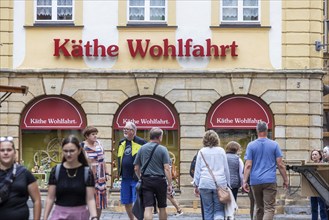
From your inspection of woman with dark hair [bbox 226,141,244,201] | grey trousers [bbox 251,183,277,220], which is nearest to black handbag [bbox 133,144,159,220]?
grey trousers [bbox 251,183,277,220]

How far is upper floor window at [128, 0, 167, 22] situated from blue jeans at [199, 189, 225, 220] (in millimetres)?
12151

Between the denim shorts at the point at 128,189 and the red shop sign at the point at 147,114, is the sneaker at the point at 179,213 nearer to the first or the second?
the red shop sign at the point at 147,114

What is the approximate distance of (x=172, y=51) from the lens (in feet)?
95.9

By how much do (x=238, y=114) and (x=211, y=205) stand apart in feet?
37.3

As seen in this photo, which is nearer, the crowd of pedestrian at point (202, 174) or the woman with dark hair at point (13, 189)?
the woman with dark hair at point (13, 189)

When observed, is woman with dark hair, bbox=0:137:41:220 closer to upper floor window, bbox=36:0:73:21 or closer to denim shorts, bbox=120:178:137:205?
denim shorts, bbox=120:178:137:205

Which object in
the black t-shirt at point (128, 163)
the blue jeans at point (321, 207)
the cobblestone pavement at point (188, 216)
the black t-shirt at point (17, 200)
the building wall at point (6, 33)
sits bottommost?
the cobblestone pavement at point (188, 216)

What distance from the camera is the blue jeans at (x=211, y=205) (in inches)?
698

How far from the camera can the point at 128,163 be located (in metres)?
20.0

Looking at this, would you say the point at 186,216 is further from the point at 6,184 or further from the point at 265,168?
the point at 6,184

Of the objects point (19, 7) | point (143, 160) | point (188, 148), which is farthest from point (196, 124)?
point (143, 160)

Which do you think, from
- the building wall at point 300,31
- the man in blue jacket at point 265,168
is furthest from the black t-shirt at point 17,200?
the building wall at point 300,31

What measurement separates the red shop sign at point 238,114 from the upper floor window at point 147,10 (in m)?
2.80

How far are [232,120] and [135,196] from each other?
9.34 metres
